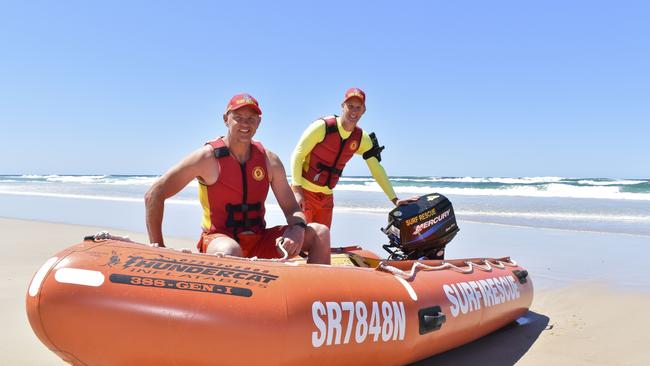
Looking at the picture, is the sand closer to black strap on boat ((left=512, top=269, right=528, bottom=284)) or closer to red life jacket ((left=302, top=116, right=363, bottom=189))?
black strap on boat ((left=512, top=269, right=528, bottom=284))

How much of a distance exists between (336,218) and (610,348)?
8398mm

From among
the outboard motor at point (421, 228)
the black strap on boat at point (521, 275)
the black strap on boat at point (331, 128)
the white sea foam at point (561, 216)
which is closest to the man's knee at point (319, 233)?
the outboard motor at point (421, 228)

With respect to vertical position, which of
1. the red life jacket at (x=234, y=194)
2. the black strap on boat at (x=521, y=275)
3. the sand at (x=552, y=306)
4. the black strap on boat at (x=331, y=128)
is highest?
the black strap on boat at (x=331, y=128)

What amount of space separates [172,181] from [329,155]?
1.75m

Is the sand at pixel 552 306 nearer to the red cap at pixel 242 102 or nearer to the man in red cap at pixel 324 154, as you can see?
the man in red cap at pixel 324 154

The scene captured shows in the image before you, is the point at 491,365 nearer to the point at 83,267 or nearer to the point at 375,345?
the point at 375,345

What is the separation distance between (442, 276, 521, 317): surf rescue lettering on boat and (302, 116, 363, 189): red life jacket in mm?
1603

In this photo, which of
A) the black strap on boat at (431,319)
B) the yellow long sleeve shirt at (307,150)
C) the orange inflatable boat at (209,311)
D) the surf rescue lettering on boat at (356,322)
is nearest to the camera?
the orange inflatable boat at (209,311)

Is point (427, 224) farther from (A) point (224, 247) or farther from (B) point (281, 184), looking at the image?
(A) point (224, 247)

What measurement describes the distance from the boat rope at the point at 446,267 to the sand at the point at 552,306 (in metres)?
0.45

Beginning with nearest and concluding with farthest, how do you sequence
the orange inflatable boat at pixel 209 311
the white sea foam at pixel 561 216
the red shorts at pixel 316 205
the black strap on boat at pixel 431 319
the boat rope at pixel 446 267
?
the orange inflatable boat at pixel 209 311 < the black strap on boat at pixel 431 319 < the boat rope at pixel 446 267 < the red shorts at pixel 316 205 < the white sea foam at pixel 561 216

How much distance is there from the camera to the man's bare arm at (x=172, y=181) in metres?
3.18

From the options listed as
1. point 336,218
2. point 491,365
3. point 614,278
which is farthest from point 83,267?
point 336,218

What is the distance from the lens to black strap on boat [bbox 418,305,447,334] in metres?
2.92
